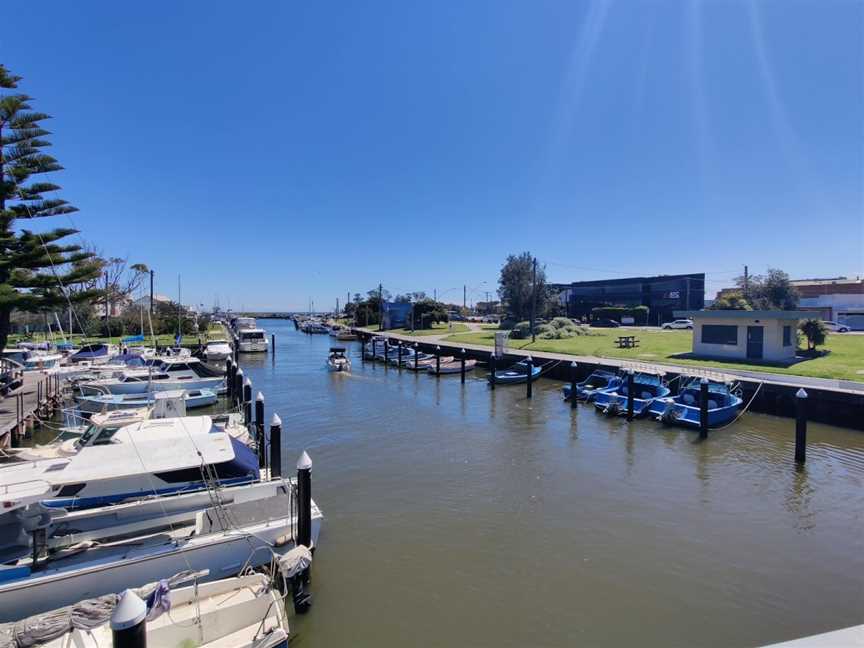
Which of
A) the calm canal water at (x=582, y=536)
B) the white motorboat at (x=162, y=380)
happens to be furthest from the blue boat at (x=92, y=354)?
the calm canal water at (x=582, y=536)

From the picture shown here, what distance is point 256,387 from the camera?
27156mm

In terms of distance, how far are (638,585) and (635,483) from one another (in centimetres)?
469

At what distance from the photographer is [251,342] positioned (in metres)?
45.8

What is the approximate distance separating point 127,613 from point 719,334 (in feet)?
96.7

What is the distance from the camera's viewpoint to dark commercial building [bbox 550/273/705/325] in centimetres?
6297

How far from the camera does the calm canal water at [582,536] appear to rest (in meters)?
6.55

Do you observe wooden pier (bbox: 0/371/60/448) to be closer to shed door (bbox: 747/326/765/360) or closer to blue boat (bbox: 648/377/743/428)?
blue boat (bbox: 648/377/743/428)

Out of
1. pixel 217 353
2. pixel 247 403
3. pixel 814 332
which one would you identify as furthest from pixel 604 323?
pixel 247 403

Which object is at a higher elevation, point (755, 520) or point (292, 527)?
point (292, 527)

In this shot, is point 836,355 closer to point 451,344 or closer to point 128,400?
point 451,344

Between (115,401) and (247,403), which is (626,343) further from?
(115,401)

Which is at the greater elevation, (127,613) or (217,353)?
(127,613)

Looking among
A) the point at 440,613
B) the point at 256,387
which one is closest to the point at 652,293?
the point at 256,387

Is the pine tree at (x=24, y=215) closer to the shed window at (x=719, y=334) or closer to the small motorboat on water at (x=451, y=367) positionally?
the small motorboat on water at (x=451, y=367)
